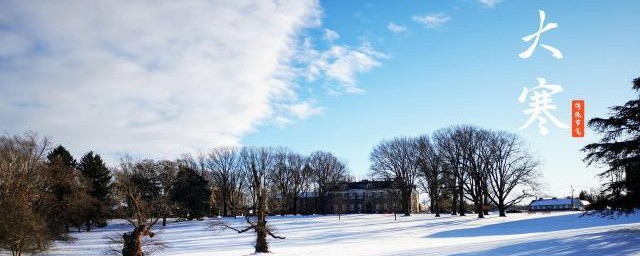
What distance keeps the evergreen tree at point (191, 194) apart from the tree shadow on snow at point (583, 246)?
61264 millimetres

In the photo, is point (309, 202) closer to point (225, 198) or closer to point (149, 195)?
point (225, 198)

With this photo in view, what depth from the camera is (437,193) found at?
76.8 metres

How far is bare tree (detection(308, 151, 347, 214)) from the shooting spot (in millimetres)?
108062

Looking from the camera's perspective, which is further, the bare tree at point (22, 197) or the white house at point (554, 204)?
the white house at point (554, 204)

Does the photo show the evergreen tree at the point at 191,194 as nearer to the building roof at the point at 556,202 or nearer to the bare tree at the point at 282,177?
the bare tree at the point at 282,177

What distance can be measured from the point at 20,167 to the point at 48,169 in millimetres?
6880

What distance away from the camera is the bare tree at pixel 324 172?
355 feet

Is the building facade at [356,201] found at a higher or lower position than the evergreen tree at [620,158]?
lower

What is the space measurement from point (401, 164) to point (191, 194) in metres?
35.3

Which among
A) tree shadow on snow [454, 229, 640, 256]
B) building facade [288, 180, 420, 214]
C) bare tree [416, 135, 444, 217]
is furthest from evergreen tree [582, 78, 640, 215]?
building facade [288, 180, 420, 214]

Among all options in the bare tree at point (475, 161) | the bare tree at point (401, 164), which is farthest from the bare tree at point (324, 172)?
the bare tree at point (475, 161)

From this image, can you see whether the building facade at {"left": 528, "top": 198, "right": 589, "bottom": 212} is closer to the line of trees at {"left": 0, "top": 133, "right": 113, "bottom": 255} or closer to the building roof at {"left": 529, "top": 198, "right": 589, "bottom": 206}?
the building roof at {"left": 529, "top": 198, "right": 589, "bottom": 206}

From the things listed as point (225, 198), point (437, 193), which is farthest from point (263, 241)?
point (225, 198)

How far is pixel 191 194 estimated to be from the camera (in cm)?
8356
